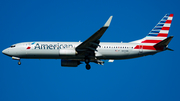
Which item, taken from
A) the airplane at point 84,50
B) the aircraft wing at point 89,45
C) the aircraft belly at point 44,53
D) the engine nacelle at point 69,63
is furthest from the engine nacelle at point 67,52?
the engine nacelle at point 69,63

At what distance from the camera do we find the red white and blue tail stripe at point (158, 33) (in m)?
44.3

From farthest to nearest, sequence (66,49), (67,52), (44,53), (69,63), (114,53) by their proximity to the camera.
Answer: (69,63)
(114,53)
(44,53)
(66,49)
(67,52)

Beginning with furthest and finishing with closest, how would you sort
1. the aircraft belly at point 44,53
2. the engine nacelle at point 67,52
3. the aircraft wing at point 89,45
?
the aircraft belly at point 44,53 < the engine nacelle at point 67,52 < the aircraft wing at point 89,45

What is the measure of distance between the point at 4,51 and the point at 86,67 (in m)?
12.9

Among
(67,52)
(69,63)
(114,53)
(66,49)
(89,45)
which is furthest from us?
(69,63)

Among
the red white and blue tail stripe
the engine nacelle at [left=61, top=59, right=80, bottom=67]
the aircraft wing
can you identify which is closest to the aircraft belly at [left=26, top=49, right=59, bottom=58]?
the aircraft wing

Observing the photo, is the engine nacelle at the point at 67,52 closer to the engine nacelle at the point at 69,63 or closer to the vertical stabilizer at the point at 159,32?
the engine nacelle at the point at 69,63

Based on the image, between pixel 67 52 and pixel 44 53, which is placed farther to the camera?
pixel 44 53

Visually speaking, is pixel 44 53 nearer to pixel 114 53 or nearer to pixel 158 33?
pixel 114 53

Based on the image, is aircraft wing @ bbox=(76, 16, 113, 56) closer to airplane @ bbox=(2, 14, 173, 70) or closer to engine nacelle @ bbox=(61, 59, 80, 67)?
airplane @ bbox=(2, 14, 173, 70)

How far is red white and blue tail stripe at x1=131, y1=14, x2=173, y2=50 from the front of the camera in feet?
145

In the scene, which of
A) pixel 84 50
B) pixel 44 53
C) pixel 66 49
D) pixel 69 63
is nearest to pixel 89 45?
pixel 84 50

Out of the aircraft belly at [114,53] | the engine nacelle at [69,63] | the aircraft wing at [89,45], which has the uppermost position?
the aircraft wing at [89,45]

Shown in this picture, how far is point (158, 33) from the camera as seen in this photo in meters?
45.6
